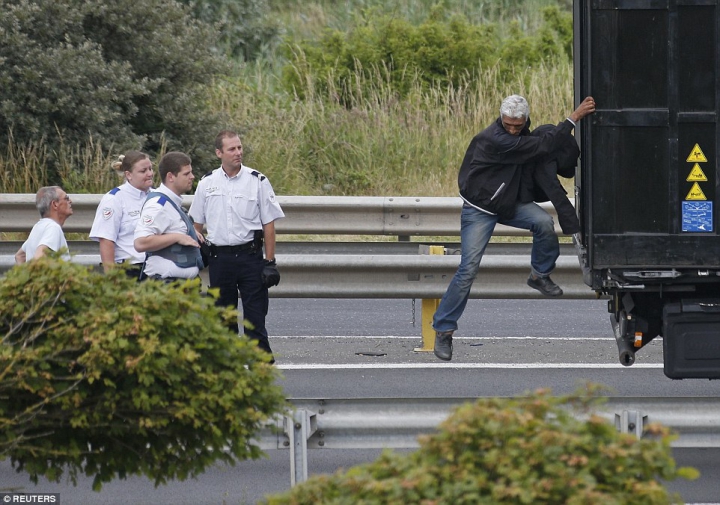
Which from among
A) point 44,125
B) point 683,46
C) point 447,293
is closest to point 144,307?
point 683,46

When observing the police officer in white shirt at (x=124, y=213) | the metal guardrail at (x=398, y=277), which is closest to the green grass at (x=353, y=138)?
the metal guardrail at (x=398, y=277)

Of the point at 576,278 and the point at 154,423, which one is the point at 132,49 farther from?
the point at 154,423

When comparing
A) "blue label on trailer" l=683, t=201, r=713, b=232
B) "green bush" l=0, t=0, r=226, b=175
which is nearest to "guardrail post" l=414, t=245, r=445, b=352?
"blue label on trailer" l=683, t=201, r=713, b=232

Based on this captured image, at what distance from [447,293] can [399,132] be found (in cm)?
832

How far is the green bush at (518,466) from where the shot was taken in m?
2.99

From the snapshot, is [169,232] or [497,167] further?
[497,167]

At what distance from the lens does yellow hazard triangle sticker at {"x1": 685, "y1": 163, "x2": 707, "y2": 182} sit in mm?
5559

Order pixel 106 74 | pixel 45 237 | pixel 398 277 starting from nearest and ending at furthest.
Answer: pixel 45 237, pixel 398 277, pixel 106 74

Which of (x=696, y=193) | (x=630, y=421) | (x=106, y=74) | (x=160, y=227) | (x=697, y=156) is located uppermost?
(x=106, y=74)

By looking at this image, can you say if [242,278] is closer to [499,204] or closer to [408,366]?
[408,366]

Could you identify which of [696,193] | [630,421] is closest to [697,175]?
[696,193]

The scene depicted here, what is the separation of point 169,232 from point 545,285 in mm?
2618

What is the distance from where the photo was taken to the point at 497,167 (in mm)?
7121

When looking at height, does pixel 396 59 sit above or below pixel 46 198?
above
